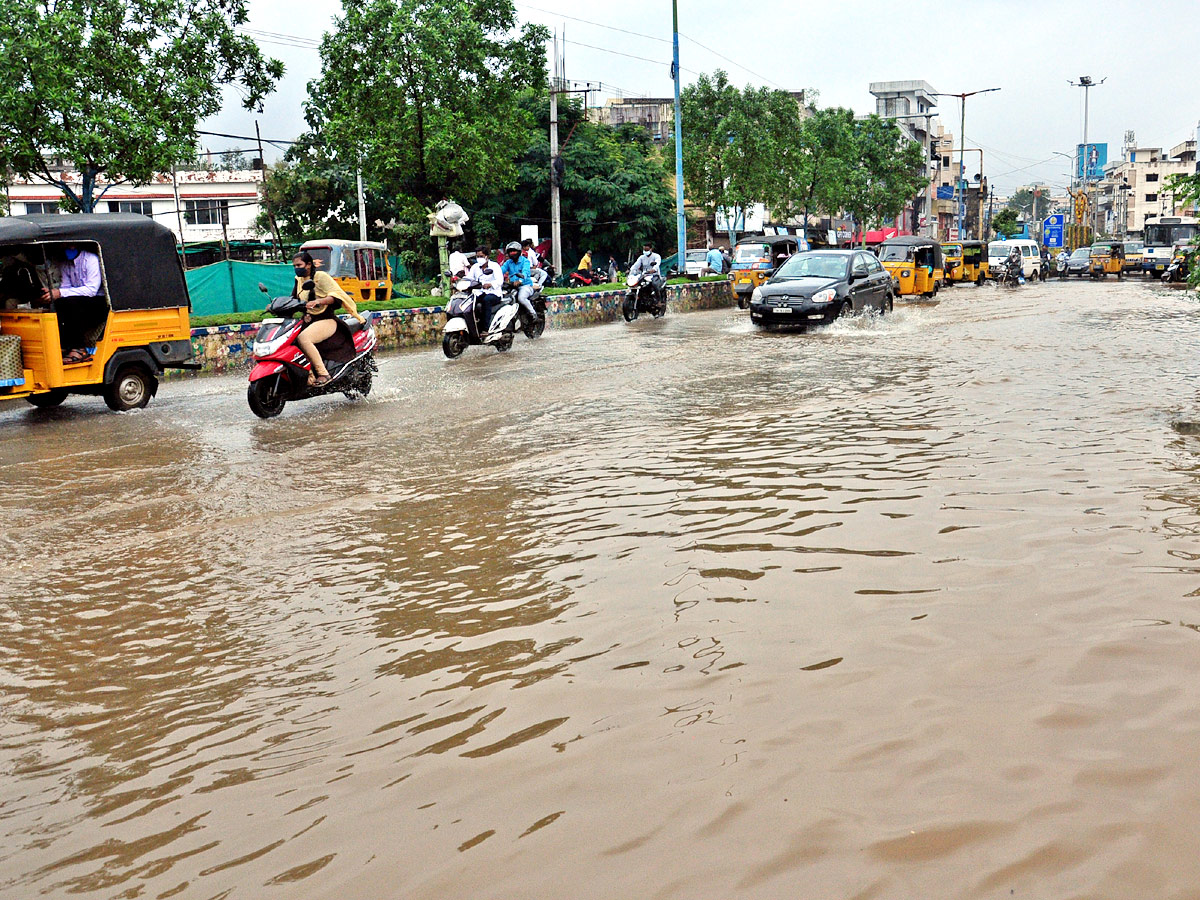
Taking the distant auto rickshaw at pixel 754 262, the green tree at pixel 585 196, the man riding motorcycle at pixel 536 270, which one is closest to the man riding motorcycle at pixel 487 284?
the man riding motorcycle at pixel 536 270

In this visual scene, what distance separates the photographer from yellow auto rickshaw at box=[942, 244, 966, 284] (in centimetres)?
4097

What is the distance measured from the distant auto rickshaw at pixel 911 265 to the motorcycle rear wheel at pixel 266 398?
79.0ft

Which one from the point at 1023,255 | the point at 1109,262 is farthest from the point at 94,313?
the point at 1109,262

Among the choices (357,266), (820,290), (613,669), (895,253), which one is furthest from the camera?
(895,253)

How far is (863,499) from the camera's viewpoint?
6.23m

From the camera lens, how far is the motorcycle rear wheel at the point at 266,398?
34.1 feet

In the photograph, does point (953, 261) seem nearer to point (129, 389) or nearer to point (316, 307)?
point (316, 307)

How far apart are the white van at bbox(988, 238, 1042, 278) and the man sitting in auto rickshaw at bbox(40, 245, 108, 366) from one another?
3778 centimetres

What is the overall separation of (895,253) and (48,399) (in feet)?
84.2

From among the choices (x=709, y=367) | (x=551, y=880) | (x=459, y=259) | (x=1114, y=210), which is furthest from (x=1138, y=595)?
(x=1114, y=210)

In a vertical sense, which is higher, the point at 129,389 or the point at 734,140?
the point at 734,140

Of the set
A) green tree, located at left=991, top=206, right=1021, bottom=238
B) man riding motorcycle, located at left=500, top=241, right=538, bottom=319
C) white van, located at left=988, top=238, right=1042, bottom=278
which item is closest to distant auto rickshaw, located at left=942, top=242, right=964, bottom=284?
white van, located at left=988, top=238, right=1042, bottom=278

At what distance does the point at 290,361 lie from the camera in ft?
34.9

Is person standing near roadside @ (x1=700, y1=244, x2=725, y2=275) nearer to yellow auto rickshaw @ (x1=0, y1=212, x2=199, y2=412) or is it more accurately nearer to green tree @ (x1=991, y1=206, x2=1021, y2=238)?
yellow auto rickshaw @ (x1=0, y1=212, x2=199, y2=412)
